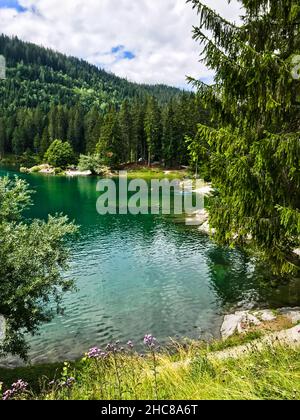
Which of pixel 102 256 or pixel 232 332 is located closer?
pixel 232 332

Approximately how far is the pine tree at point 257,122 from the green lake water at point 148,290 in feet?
26.9

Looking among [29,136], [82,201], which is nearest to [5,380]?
[82,201]

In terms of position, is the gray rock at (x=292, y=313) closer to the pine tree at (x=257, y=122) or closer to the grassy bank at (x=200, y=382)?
the pine tree at (x=257, y=122)

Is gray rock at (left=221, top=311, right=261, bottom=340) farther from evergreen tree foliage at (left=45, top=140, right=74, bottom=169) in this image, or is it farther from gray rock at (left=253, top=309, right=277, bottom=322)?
evergreen tree foliage at (left=45, top=140, right=74, bottom=169)

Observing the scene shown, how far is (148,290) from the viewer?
22.8 metres

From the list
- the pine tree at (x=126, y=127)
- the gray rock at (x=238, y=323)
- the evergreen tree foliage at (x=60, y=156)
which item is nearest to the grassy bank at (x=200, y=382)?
the gray rock at (x=238, y=323)

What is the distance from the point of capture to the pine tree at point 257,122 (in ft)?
30.1

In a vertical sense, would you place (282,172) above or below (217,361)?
above

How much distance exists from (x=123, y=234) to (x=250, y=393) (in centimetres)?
3028

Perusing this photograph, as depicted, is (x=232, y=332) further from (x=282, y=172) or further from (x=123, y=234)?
(x=123, y=234)

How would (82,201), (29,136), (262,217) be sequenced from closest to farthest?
(262,217), (82,201), (29,136)

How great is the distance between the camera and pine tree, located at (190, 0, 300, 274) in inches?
361

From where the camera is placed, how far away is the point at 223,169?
11289 mm

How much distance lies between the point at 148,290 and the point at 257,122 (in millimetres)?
14434
